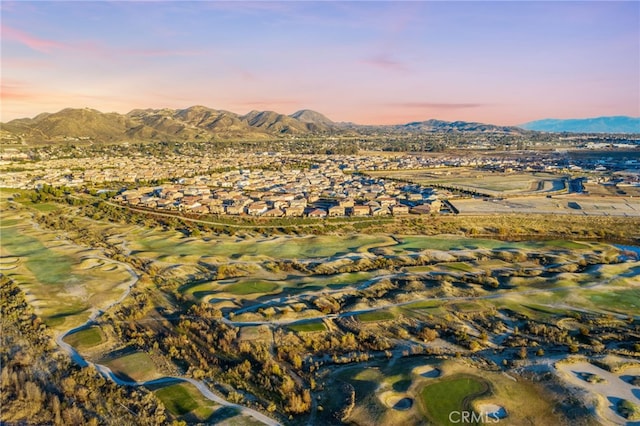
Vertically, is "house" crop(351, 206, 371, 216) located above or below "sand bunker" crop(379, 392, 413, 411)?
above

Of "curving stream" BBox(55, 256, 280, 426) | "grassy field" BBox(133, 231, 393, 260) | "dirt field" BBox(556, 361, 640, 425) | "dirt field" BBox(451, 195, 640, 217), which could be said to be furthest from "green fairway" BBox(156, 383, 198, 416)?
"dirt field" BBox(451, 195, 640, 217)

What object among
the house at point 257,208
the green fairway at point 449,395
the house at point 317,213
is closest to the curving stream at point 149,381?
the green fairway at point 449,395

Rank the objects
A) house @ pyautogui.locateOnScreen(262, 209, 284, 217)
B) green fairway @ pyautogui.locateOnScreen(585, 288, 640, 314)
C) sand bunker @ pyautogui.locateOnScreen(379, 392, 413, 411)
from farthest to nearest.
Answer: house @ pyautogui.locateOnScreen(262, 209, 284, 217) < green fairway @ pyautogui.locateOnScreen(585, 288, 640, 314) < sand bunker @ pyautogui.locateOnScreen(379, 392, 413, 411)

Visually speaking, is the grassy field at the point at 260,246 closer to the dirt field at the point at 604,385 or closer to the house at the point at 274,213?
the house at the point at 274,213

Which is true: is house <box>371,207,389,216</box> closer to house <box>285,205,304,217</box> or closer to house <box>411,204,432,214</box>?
house <box>411,204,432,214</box>

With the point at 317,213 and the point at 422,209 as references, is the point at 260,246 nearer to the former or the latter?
the point at 317,213

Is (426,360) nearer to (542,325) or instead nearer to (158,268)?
(542,325)
